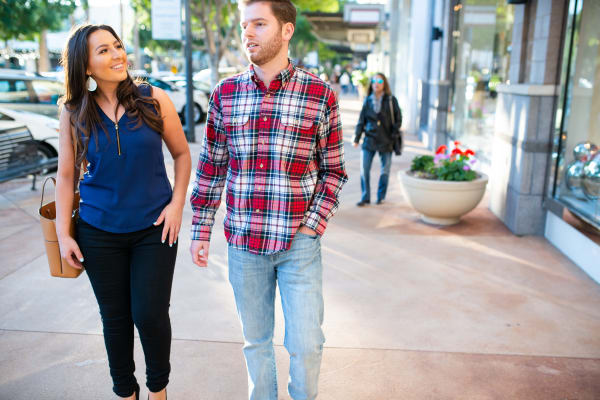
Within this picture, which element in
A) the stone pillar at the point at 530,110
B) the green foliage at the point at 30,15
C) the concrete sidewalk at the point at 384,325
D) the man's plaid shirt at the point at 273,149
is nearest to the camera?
the man's plaid shirt at the point at 273,149

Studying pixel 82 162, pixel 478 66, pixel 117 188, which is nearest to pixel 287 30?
pixel 117 188

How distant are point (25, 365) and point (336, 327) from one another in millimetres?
2008

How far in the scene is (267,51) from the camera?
2.19 meters

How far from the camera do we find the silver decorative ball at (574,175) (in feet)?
17.8

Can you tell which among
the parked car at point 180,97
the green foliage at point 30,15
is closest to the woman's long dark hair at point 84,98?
the parked car at point 180,97

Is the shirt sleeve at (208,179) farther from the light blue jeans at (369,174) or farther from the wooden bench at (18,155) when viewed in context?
the wooden bench at (18,155)

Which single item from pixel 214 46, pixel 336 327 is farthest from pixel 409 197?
pixel 214 46

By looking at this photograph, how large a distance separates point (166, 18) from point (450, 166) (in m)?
8.84

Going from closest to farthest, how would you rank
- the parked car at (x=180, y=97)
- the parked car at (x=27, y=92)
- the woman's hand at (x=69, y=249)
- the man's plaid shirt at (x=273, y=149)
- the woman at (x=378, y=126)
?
1. the man's plaid shirt at (x=273, y=149)
2. the woman's hand at (x=69, y=249)
3. the woman at (x=378, y=126)
4. the parked car at (x=27, y=92)
5. the parked car at (x=180, y=97)

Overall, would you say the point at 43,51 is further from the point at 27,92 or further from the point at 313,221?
the point at 313,221

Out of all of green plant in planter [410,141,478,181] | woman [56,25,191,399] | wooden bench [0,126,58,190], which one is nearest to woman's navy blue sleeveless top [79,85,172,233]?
woman [56,25,191,399]

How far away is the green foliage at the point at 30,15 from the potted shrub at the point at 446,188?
72.7 ft

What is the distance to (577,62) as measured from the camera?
553 cm

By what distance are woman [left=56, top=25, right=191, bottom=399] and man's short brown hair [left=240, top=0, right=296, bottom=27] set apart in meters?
0.67
